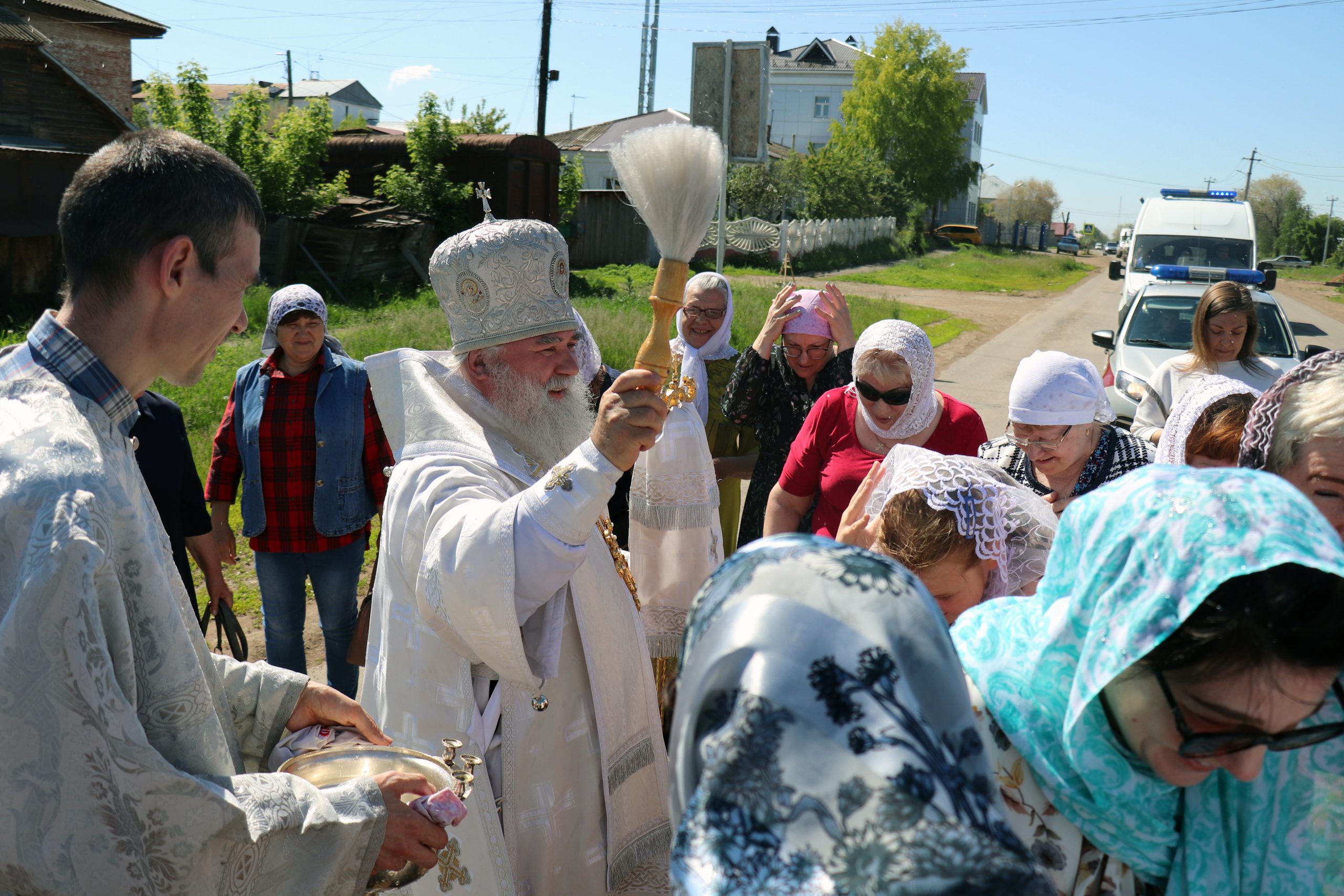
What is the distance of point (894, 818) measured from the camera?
29.6 inches

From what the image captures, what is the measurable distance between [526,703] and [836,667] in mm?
1761

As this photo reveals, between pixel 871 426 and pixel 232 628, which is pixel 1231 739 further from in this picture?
pixel 232 628

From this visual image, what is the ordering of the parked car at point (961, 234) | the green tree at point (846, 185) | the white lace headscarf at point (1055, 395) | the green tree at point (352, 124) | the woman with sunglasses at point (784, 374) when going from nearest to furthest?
the white lace headscarf at point (1055, 395)
the woman with sunglasses at point (784, 374)
the green tree at point (352, 124)
the green tree at point (846, 185)
the parked car at point (961, 234)

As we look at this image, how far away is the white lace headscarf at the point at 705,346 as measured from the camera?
5270 millimetres

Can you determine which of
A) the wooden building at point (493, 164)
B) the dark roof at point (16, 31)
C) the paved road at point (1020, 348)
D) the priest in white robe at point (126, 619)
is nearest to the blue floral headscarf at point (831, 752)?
the priest in white robe at point (126, 619)

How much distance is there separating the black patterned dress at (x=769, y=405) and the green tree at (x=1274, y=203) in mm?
86163

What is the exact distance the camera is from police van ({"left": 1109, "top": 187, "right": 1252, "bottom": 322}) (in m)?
15.4

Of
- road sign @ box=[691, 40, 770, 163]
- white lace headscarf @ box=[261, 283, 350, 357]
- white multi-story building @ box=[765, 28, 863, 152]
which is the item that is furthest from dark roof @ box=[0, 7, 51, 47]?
white multi-story building @ box=[765, 28, 863, 152]

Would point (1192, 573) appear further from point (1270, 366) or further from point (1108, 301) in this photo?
point (1108, 301)

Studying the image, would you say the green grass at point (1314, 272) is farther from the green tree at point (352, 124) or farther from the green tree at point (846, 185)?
the green tree at point (352, 124)

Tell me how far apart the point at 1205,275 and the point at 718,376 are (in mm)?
10403

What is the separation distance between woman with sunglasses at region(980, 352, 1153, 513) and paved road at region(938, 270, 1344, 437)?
446 cm

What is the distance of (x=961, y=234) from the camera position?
60.8 m

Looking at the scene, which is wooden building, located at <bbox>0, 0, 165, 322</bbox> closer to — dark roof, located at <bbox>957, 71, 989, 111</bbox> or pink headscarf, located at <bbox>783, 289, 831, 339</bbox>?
pink headscarf, located at <bbox>783, 289, 831, 339</bbox>
